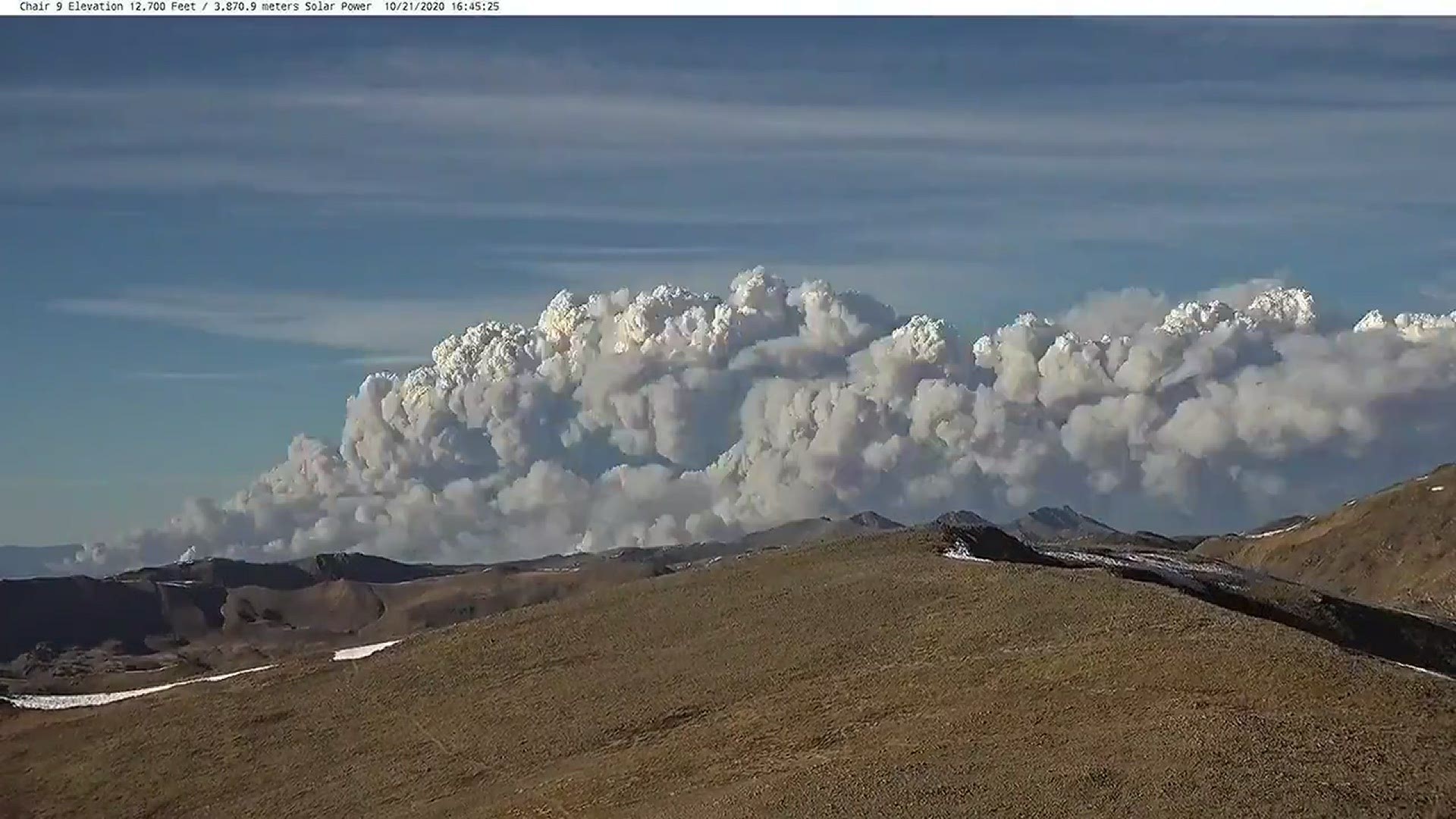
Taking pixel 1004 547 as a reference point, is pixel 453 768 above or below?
below

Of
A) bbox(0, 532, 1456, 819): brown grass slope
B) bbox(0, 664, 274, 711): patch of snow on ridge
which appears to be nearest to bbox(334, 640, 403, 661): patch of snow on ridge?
bbox(0, 532, 1456, 819): brown grass slope

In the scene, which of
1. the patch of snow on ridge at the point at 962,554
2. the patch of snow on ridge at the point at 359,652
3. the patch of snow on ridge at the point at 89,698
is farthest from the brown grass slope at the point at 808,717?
the patch of snow on ridge at the point at 89,698

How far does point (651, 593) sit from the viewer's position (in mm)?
95500

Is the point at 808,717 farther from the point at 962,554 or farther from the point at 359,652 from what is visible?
the point at 359,652

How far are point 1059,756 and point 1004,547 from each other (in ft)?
145

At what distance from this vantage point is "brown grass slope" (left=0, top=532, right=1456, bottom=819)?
52094 mm

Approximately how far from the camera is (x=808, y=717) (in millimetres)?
67625

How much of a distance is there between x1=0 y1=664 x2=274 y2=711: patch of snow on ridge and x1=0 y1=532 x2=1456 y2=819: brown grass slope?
407cm

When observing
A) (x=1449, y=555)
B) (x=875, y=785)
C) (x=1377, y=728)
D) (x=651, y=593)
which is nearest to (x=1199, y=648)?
(x=1377, y=728)

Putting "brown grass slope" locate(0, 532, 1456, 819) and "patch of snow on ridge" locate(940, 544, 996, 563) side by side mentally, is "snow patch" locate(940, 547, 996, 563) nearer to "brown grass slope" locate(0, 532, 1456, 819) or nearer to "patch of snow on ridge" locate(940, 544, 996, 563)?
"patch of snow on ridge" locate(940, 544, 996, 563)

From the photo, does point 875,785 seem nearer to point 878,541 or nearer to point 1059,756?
point 1059,756

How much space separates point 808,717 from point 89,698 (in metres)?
61.1

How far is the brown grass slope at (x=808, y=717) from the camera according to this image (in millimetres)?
52094

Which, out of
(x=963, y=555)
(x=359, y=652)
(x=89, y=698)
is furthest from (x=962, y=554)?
(x=89, y=698)
